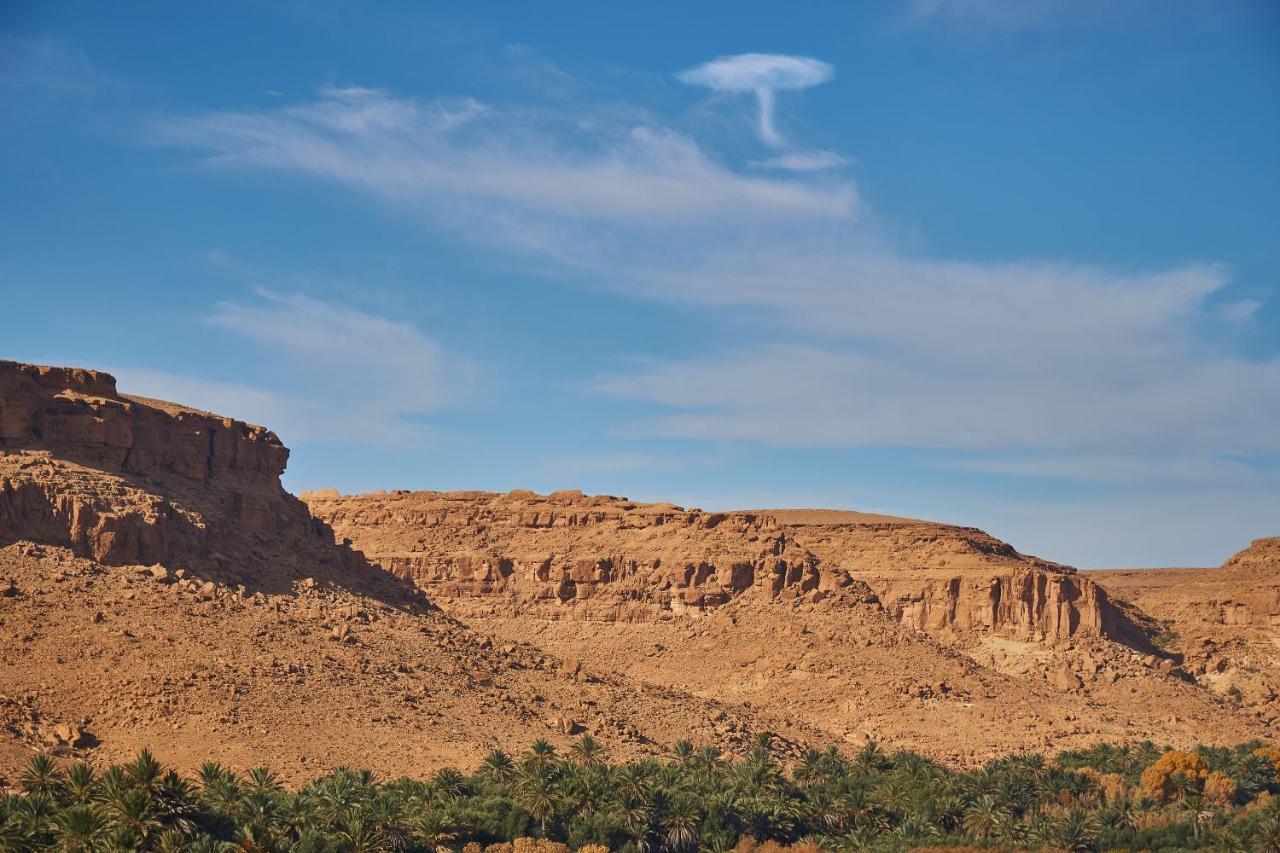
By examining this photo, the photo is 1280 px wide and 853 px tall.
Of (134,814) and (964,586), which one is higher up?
(964,586)

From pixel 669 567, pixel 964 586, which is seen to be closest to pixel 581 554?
pixel 669 567

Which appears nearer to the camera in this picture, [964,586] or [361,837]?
[361,837]

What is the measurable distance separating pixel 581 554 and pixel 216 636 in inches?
1287

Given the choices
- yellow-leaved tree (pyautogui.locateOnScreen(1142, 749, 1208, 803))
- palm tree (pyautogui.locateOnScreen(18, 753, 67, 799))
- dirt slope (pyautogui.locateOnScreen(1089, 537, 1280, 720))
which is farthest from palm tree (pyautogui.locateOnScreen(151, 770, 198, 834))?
dirt slope (pyautogui.locateOnScreen(1089, 537, 1280, 720))

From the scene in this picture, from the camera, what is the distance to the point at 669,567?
289 ft

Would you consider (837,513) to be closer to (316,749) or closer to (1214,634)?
(1214,634)

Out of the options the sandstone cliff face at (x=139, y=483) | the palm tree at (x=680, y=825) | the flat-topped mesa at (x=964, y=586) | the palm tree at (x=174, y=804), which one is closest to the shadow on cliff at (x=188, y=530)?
the sandstone cliff face at (x=139, y=483)

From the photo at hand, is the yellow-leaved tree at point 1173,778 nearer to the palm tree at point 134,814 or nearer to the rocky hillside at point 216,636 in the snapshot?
the rocky hillside at point 216,636

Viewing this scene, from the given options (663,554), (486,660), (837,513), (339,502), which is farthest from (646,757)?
(837,513)

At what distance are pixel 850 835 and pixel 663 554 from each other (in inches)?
1376

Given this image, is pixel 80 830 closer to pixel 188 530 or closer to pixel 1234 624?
pixel 188 530

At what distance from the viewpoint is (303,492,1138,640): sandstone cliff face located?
8700 cm

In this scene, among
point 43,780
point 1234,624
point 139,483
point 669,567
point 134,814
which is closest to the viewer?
point 134,814

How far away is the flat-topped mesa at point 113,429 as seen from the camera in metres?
65.0
